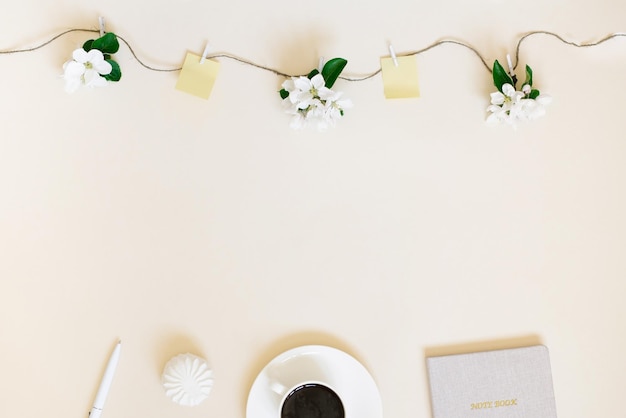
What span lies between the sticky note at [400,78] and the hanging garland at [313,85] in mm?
18

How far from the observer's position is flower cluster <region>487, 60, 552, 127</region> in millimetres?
1046

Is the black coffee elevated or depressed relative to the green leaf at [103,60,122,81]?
depressed

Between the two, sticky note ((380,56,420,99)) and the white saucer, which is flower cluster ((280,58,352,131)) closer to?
sticky note ((380,56,420,99))

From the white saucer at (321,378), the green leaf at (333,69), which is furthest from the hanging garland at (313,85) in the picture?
the white saucer at (321,378)

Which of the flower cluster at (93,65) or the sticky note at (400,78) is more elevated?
the sticky note at (400,78)

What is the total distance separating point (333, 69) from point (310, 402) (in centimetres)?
66

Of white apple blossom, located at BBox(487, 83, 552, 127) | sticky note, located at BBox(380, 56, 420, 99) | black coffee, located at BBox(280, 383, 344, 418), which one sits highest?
sticky note, located at BBox(380, 56, 420, 99)

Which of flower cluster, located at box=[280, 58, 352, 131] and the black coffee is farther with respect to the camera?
flower cluster, located at box=[280, 58, 352, 131]

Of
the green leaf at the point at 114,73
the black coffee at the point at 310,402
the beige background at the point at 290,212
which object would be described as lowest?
the black coffee at the point at 310,402

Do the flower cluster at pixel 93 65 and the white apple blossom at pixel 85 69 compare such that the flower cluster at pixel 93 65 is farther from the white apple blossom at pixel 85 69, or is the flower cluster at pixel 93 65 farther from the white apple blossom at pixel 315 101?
the white apple blossom at pixel 315 101

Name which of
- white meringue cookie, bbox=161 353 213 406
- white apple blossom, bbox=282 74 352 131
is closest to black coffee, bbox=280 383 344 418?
white meringue cookie, bbox=161 353 213 406

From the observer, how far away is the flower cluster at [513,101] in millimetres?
1046

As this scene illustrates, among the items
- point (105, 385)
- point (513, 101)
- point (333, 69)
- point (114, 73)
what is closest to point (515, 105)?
point (513, 101)

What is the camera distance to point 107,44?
103cm
